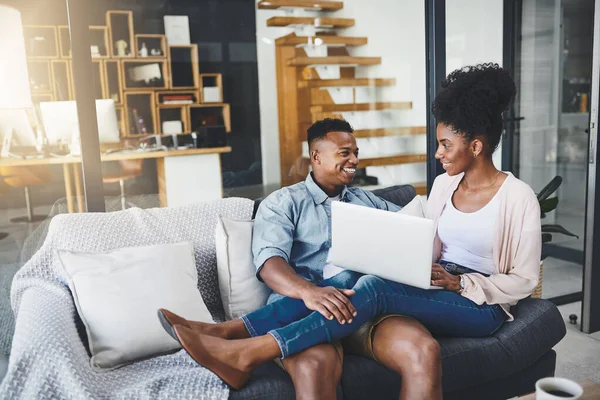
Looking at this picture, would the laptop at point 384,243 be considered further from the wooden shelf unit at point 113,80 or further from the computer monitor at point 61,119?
the wooden shelf unit at point 113,80

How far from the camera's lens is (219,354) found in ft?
4.80

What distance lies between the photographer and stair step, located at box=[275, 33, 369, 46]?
3.10 metres

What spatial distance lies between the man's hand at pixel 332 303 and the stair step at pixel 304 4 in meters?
1.93

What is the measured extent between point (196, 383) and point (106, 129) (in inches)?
64.2

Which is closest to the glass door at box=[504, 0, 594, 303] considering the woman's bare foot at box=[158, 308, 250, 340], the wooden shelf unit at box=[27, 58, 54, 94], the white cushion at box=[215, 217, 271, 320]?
the white cushion at box=[215, 217, 271, 320]

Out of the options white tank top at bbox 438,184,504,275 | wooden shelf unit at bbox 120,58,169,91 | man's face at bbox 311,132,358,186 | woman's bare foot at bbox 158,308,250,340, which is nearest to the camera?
woman's bare foot at bbox 158,308,250,340

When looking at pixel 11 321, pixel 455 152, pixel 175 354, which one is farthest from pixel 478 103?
pixel 11 321

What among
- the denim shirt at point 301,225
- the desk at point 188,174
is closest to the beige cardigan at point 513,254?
the denim shirt at point 301,225

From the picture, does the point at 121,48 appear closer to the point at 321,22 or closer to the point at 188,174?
the point at 188,174

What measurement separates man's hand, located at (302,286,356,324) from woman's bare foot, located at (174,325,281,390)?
0.16 m

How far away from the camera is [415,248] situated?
1.49m

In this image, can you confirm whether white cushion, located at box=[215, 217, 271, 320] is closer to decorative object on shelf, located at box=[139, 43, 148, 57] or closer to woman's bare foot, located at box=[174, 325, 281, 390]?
woman's bare foot, located at box=[174, 325, 281, 390]

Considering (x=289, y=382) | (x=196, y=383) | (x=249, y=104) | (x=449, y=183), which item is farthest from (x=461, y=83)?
(x=249, y=104)

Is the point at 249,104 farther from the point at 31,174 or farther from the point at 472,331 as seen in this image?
the point at 472,331
